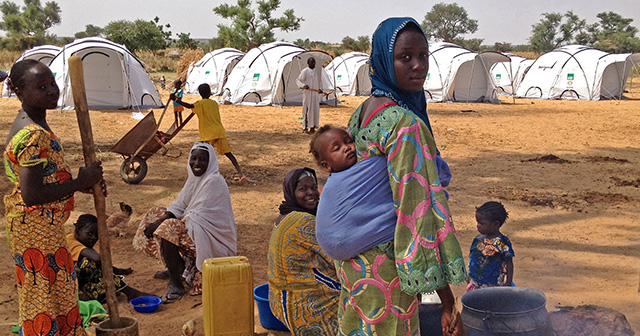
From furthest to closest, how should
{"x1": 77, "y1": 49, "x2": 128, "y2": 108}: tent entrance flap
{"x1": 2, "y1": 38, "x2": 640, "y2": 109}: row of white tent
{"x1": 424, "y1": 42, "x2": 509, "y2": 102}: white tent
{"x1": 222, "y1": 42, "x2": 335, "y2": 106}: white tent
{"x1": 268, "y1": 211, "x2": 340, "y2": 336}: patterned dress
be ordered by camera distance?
{"x1": 424, "y1": 42, "x2": 509, "y2": 102}: white tent < {"x1": 222, "y1": 42, "x2": 335, "y2": 106}: white tent < {"x1": 2, "y1": 38, "x2": 640, "y2": 109}: row of white tent < {"x1": 77, "y1": 49, "x2": 128, "y2": 108}: tent entrance flap < {"x1": 268, "y1": 211, "x2": 340, "y2": 336}: patterned dress

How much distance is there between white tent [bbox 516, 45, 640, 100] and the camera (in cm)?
2194

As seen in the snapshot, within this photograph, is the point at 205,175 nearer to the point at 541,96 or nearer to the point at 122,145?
the point at 122,145

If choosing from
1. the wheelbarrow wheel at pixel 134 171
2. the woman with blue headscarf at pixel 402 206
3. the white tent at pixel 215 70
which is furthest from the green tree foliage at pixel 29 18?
the woman with blue headscarf at pixel 402 206

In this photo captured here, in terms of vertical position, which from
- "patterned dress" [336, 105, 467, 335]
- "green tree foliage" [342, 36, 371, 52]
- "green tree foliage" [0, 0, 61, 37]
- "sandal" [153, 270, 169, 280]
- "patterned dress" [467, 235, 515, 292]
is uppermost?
"green tree foliage" [0, 0, 61, 37]

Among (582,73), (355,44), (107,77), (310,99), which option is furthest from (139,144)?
(355,44)

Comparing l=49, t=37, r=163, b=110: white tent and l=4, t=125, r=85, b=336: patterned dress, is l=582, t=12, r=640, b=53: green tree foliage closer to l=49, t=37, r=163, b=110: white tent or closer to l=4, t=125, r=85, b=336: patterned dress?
l=49, t=37, r=163, b=110: white tent

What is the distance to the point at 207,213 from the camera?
14.0ft

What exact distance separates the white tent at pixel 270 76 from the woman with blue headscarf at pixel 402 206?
1717 centimetres

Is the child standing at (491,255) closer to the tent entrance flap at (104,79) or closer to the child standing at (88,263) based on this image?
the child standing at (88,263)

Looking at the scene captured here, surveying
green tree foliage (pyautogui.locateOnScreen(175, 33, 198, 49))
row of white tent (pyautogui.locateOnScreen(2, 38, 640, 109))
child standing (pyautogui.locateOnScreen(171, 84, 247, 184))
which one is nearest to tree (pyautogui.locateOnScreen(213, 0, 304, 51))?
green tree foliage (pyautogui.locateOnScreen(175, 33, 198, 49))

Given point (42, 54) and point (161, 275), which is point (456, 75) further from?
point (161, 275)

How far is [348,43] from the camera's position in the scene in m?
51.9

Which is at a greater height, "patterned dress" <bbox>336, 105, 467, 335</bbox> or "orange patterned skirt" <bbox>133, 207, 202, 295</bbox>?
"patterned dress" <bbox>336, 105, 467, 335</bbox>

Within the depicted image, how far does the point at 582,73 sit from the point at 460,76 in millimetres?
4809
